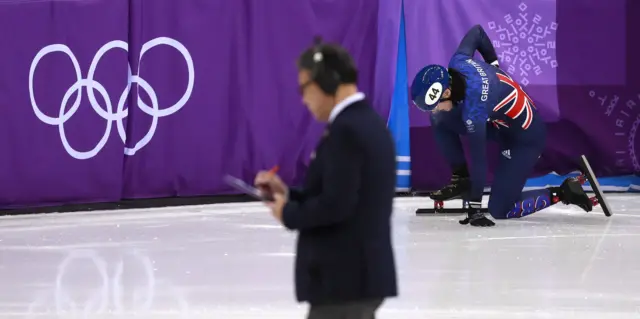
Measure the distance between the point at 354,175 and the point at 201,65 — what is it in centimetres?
570

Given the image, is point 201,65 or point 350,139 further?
point 201,65

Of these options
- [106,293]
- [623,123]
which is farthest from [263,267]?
[623,123]

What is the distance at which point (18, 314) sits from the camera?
3.54 metres

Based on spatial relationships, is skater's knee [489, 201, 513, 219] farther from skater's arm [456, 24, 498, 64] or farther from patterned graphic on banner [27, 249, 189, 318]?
patterned graphic on banner [27, 249, 189, 318]

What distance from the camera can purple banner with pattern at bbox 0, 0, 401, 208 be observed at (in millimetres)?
6910

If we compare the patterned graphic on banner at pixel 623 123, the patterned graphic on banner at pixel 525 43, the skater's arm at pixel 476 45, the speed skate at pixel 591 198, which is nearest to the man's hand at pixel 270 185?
the skater's arm at pixel 476 45

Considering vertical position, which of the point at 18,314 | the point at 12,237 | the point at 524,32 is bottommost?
the point at 12,237

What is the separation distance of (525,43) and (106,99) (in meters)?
3.45

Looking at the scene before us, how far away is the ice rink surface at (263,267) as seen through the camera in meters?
3.68

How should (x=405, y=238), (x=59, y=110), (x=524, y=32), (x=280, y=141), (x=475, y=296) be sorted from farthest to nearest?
(x=524, y=32)
(x=280, y=141)
(x=59, y=110)
(x=405, y=238)
(x=475, y=296)

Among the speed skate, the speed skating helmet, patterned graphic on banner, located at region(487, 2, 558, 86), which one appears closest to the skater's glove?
the speed skate

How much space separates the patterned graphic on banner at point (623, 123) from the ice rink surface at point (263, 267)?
1.92 m

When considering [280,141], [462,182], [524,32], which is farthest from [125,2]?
[524,32]

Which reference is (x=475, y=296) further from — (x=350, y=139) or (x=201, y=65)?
(x=201, y=65)
